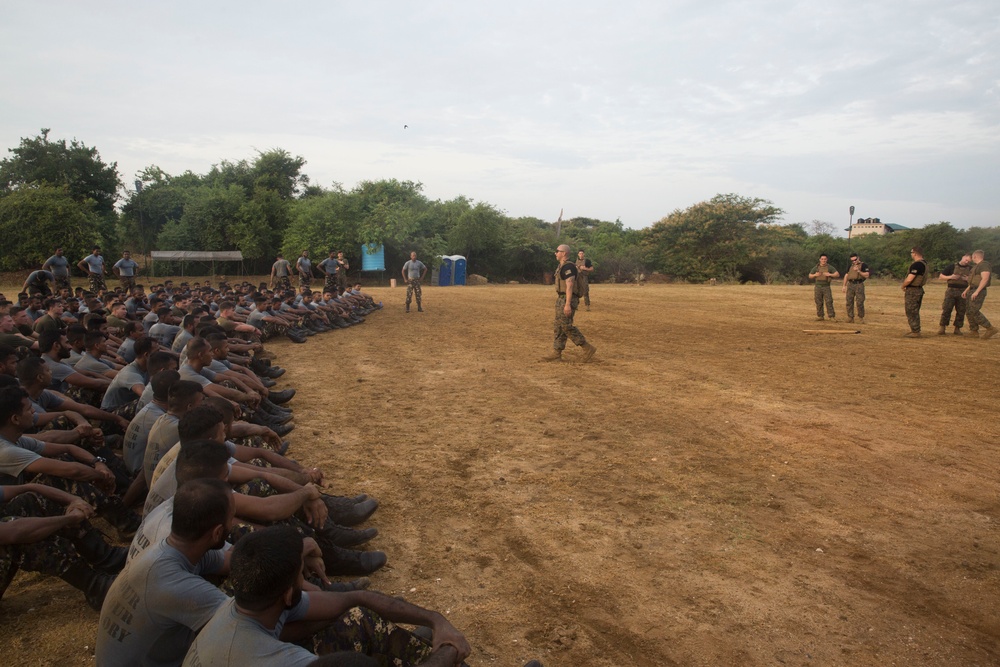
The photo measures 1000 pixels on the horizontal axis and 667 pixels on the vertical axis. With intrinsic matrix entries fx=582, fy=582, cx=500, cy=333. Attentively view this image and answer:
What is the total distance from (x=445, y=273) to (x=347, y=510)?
30.2 meters

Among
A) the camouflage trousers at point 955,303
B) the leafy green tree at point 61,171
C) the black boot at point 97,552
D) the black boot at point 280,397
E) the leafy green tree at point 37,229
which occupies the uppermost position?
the leafy green tree at point 61,171

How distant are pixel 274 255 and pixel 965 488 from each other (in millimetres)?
34323

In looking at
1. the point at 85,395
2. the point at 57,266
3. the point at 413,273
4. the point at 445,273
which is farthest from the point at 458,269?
the point at 85,395

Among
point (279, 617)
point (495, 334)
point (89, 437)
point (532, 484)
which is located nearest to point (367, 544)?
point (532, 484)

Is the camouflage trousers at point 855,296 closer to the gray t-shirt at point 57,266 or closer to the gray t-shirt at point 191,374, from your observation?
the gray t-shirt at point 191,374

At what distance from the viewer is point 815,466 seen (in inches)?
208

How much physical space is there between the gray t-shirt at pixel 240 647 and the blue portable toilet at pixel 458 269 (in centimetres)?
3227

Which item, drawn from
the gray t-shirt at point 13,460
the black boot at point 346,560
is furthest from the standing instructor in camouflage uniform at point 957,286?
the gray t-shirt at point 13,460

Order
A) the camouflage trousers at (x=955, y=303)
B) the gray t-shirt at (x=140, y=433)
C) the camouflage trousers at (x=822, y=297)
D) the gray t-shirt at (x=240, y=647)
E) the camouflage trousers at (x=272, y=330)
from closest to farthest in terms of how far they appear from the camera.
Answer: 1. the gray t-shirt at (x=240, y=647)
2. the gray t-shirt at (x=140, y=433)
3. the camouflage trousers at (x=272, y=330)
4. the camouflage trousers at (x=955, y=303)
5. the camouflage trousers at (x=822, y=297)

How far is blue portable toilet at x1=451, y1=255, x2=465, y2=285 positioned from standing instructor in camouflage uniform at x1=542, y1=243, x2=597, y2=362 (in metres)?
24.2

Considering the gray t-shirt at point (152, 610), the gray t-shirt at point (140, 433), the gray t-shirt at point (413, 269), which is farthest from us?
the gray t-shirt at point (413, 269)

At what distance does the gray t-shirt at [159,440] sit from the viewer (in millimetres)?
3891

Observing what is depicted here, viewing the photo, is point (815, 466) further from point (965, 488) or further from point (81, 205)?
point (81, 205)

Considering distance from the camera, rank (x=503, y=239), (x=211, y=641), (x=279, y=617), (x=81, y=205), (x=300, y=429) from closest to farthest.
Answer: (x=211, y=641) < (x=279, y=617) < (x=300, y=429) < (x=81, y=205) < (x=503, y=239)
